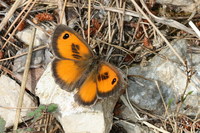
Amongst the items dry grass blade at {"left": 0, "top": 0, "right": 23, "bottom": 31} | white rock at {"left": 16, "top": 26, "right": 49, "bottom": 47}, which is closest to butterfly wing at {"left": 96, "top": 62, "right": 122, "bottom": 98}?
white rock at {"left": 16, "top": 26, "right": 49, "bottom": 47}

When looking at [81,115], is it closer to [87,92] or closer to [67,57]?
[87,92]

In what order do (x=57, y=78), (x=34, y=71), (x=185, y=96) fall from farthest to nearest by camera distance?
1. (x=34, y=71)
2. (x=185, y=96)
3. (x=57, y=78)

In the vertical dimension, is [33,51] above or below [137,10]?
below

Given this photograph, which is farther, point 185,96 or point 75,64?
point 185,96

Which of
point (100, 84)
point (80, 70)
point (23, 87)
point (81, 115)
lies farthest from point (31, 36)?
point (100, 84)

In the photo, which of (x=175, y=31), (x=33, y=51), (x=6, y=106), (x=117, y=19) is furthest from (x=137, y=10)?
(x=6, y=106)

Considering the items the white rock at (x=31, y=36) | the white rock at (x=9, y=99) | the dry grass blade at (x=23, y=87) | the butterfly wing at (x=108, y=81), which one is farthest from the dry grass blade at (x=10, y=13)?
the butterfly wing at (x=108, y=81)

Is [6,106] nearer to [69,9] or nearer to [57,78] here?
[57,78]
